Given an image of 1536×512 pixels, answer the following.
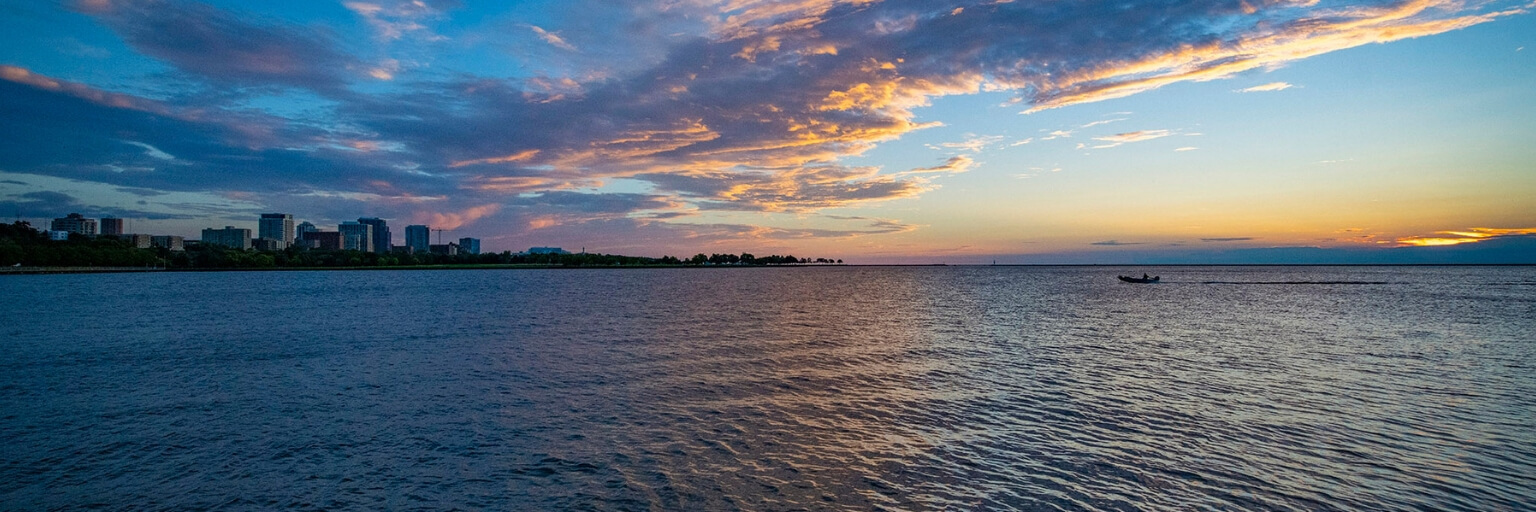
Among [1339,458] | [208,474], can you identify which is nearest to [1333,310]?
[1339,458]

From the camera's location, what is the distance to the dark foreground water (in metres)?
14.1

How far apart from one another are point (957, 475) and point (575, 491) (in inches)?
332

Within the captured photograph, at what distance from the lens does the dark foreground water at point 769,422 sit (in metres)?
14.1

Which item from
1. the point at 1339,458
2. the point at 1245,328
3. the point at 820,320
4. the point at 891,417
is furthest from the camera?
the point at 820,320

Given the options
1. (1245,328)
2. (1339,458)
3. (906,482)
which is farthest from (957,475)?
(1245,328)

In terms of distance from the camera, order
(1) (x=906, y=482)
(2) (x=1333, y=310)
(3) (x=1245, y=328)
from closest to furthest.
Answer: (1) (x=906, y=482) < (3) (x=1245, y=328) < (2) (x=1333, y=310)

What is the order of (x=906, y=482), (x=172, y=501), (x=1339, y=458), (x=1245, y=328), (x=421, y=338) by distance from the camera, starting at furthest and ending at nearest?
(x=1245, y=328), (x=421, y=338), (x=1339, y=458), (x=906, y=482), (x=172, y=501)

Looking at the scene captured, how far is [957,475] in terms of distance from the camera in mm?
15023

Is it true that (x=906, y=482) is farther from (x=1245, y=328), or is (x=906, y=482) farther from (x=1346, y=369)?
(x=1245, y=328)

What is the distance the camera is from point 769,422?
20109mm

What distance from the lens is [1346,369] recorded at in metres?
29.3

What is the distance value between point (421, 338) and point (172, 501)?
3110 centimetres

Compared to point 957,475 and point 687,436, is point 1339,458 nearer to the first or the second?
point 957,475

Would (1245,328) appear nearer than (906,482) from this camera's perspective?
No
